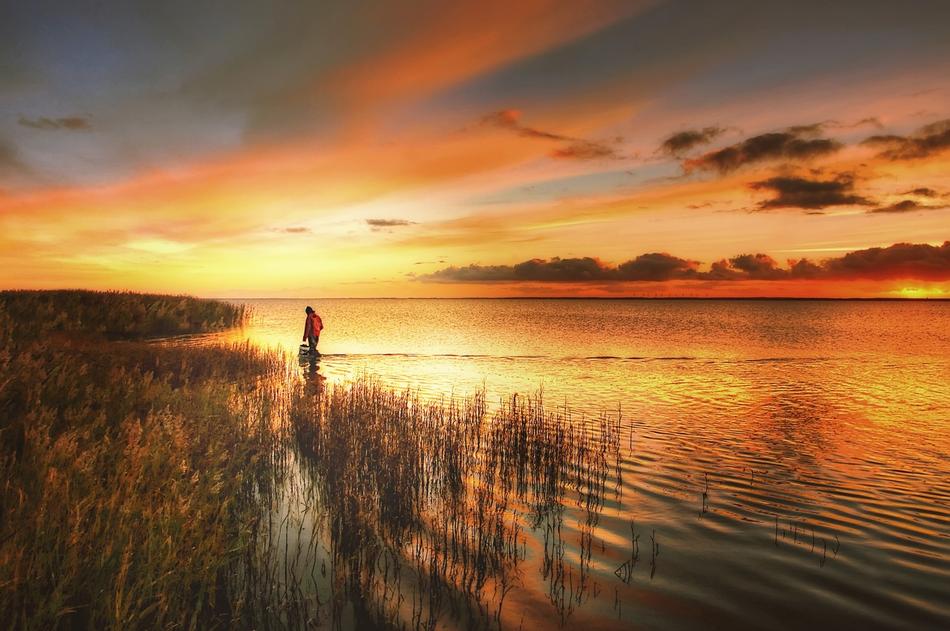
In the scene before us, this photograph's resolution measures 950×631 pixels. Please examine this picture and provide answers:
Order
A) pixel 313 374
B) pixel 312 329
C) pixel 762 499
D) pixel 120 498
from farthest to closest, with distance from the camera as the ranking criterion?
1. pixel 312 329
2. pixel 313 374
3. pixel 762 499
4. pixel 120 498

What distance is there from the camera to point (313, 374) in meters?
26.3

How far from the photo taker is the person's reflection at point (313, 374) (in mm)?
20783

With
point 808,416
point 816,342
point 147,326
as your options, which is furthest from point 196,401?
point 816,342

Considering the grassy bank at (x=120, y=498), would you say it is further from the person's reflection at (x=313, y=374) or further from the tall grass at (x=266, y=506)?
the person's reflection at (x=313, y=374)

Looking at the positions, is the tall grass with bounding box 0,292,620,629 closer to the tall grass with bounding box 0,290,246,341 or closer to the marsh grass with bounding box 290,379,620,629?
the marsh grass with bounding box 290,379,620,629

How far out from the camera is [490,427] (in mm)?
15117

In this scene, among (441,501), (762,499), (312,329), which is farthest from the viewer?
(312,329)

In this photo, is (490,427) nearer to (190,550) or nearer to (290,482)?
(290,482)

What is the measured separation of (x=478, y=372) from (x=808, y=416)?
15.6 metres

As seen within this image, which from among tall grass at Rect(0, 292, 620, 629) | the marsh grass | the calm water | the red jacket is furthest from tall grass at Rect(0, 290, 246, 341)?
the marsh grass

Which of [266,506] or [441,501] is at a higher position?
[266,506]

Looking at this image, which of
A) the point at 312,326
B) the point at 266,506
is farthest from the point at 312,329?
the point at 266,506

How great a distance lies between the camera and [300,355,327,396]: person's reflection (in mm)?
20783

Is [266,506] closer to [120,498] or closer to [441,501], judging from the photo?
[120,498]
